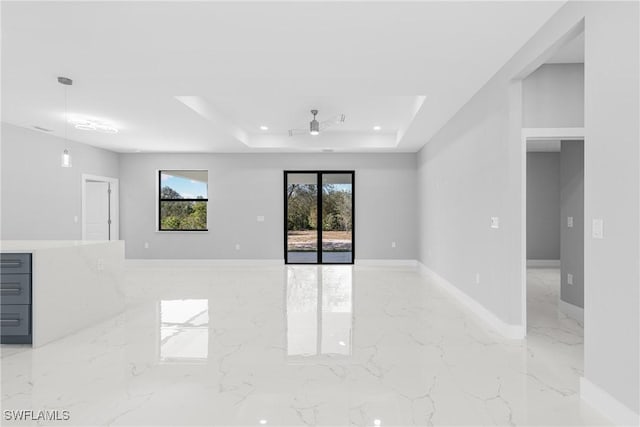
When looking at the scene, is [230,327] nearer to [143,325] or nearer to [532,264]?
[143,325]

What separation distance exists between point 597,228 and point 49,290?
431cm

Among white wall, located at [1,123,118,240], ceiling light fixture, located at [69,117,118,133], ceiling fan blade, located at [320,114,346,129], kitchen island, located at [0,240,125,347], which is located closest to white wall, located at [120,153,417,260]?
white wall, located at [1,123,118,240]

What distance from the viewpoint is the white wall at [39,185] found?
16.8 ft

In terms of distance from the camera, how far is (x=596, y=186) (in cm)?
201

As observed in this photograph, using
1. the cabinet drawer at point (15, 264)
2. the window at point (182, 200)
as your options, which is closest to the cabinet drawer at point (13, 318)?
the cabinet drawer at point (15, 264)

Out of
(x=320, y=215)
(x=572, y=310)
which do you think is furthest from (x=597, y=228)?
(x=320, y=215)

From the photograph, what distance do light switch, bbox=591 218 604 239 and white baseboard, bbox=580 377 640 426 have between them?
0.90 metres

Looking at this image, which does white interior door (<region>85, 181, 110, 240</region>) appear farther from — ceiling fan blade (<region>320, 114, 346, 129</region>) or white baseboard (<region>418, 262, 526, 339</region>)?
white baseboard (<region>418, 262, 526, 339</region>)

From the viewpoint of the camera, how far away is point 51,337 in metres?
3.10

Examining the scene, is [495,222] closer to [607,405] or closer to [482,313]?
[482,313]

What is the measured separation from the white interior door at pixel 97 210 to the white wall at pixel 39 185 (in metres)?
0.57

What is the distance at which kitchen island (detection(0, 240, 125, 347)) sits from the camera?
2945 millimetres

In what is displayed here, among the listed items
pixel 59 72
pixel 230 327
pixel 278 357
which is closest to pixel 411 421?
pixel 278 357

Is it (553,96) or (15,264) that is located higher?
(553,96)
